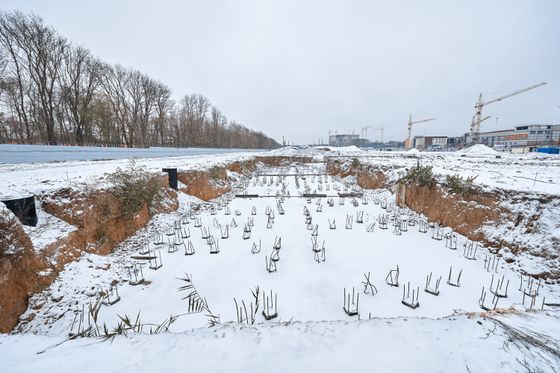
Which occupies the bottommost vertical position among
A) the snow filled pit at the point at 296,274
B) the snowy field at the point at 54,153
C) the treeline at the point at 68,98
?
the snow filled pit at the point at 296,274

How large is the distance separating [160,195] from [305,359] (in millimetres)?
8476

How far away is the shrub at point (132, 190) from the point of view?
22.1 ft

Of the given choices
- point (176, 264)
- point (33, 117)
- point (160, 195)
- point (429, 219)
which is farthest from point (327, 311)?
point (33, 117)

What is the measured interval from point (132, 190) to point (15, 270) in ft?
12.7

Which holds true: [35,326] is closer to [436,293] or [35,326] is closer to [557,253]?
[436,293]

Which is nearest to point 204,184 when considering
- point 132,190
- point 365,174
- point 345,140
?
point 132,190

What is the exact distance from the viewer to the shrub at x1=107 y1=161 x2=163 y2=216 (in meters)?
6.75

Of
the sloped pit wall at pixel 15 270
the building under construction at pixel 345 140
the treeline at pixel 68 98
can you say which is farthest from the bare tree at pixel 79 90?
the building under construction at pixel 345 140

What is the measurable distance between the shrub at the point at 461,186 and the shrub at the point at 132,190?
10.7 metres

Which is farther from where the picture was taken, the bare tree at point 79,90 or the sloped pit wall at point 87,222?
the bare tree at point 79,90

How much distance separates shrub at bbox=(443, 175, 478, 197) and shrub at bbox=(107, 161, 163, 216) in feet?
35.0

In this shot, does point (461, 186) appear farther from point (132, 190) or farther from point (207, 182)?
point (207, 182)

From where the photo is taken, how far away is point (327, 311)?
368cm

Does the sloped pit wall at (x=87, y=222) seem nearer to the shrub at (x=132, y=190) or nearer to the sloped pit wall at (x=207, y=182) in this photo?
the shrub at (x=132, y=190)
